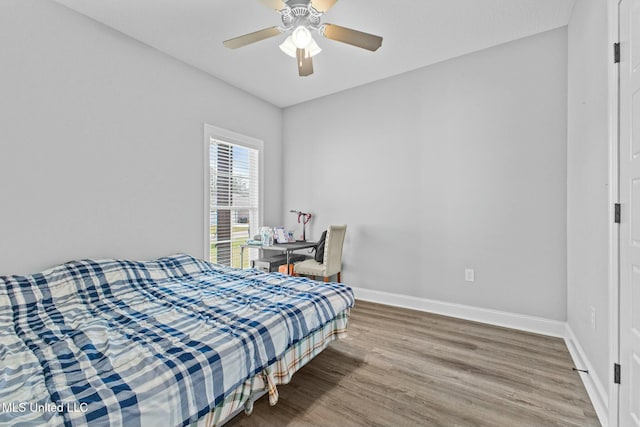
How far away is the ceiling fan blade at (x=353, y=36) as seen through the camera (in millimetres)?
2051

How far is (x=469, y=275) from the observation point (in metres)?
3.07

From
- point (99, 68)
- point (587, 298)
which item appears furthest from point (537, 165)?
point (99, 68)

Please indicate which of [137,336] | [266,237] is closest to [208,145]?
[266,237]

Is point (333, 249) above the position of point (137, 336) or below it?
above

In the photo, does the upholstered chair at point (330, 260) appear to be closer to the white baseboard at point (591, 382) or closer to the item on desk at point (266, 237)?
the item on desk at point (266, 237)

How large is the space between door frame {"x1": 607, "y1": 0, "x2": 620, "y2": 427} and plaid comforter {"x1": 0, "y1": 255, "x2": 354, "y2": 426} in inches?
60.4

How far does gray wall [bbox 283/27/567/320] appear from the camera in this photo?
2.70 metres

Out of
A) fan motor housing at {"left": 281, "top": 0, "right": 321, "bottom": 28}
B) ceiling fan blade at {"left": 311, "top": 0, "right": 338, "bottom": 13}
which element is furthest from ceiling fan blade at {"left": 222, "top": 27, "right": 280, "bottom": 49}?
ceiling fan blade at {"left": 311, "top": 0, "right": 338, "bottom": 13}

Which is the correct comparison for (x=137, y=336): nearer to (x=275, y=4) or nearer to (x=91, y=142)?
(x=91, y=142)

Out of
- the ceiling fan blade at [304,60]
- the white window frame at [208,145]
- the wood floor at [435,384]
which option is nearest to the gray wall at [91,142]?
the white window frame at [208,145]

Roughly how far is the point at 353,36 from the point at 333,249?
226 cm

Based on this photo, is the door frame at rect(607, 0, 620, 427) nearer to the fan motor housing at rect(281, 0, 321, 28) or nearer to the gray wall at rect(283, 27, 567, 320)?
the gray wall at rect(283, 27, 567, 320)

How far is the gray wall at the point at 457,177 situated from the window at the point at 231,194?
0.91 meters

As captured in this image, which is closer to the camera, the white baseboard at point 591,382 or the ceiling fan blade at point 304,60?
the white baseboard at point 591,382
